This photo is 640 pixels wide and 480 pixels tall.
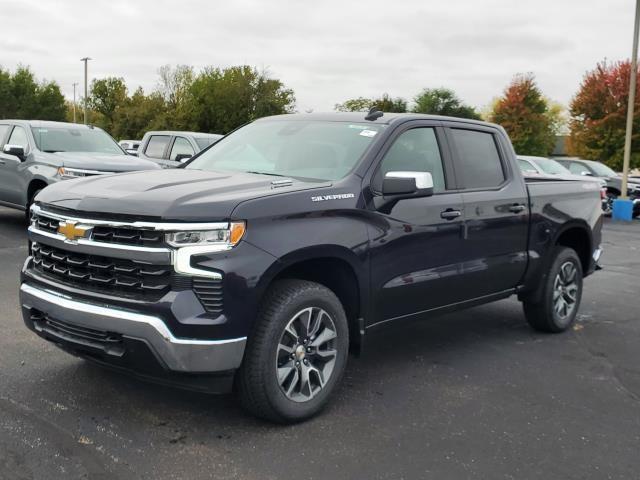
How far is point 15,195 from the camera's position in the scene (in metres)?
10.8

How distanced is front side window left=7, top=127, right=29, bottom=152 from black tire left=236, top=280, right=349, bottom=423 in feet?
28.1

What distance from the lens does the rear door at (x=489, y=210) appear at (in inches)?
199

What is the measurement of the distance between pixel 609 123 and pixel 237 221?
103 ft

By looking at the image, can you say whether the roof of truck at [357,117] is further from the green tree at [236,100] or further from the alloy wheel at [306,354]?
the green tree at [236,100]

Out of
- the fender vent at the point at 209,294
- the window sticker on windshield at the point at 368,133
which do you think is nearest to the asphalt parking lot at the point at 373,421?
the fender vent at the point at 209,294

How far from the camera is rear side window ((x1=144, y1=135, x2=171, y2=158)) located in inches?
548

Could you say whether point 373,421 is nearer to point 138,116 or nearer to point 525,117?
point 525,117

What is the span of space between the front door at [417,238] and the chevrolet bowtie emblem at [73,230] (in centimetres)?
167

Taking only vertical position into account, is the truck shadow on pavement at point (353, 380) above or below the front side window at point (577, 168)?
below

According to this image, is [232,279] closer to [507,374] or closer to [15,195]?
[507,374]

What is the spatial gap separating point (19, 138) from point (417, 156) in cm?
869

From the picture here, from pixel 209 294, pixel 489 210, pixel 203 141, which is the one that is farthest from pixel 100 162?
pixel 209 294

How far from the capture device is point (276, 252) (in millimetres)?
3615

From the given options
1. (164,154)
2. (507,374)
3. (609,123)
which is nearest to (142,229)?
(507,374)
